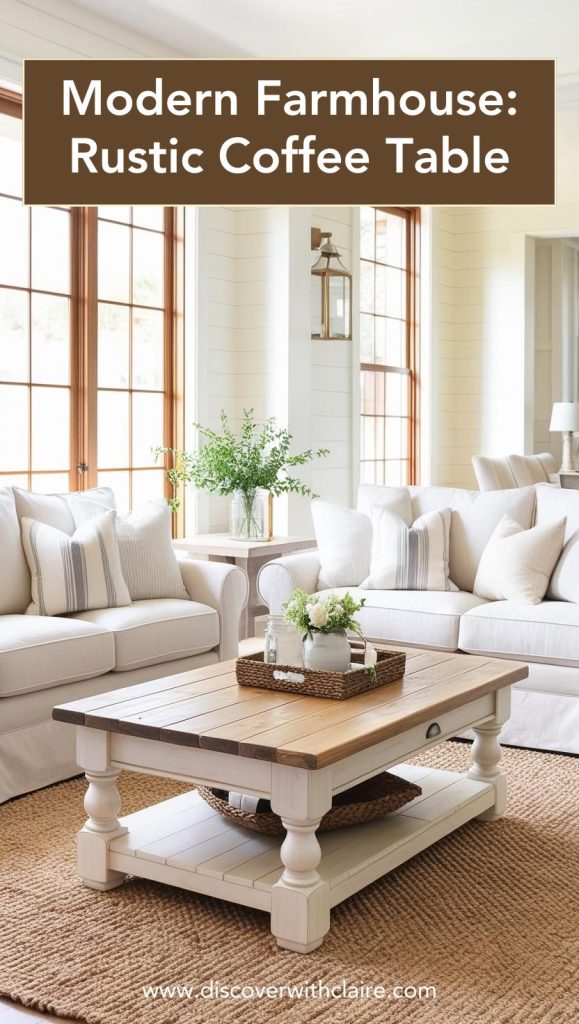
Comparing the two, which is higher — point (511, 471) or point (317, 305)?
point (317, 305)

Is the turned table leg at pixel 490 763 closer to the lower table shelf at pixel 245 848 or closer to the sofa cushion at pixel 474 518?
the lower table shelf at pixel 245 848

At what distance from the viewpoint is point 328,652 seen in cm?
291

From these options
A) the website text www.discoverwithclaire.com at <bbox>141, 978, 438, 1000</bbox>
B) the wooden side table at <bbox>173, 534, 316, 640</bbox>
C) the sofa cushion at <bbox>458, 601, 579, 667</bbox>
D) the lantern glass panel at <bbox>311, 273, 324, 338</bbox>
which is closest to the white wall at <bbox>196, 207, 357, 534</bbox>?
the lantern glass panel at <bbox>311, 273, 324, 338</bbox>

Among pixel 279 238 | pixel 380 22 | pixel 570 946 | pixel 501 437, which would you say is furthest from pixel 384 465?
pixel 570 946

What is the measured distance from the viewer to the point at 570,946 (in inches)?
94.0

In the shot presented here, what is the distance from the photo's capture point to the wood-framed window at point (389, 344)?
297 inches

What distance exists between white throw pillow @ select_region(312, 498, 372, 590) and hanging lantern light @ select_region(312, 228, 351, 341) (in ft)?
5.85

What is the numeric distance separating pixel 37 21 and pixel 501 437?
16.2 ft

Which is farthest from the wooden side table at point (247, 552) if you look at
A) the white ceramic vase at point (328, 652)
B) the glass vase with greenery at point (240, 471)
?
the white ceramic vase at point (328, 652)

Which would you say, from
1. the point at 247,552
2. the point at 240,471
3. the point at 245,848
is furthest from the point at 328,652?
the point at 240,471

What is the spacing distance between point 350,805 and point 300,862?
0.40 m

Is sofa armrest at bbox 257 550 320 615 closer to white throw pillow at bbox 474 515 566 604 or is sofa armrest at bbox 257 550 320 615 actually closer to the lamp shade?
white throw pillow at bbox 474 515 566 604

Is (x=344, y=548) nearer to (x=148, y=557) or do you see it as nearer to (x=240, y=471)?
(x=148, y=557)

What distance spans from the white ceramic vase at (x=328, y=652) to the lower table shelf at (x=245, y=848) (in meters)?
0.43
